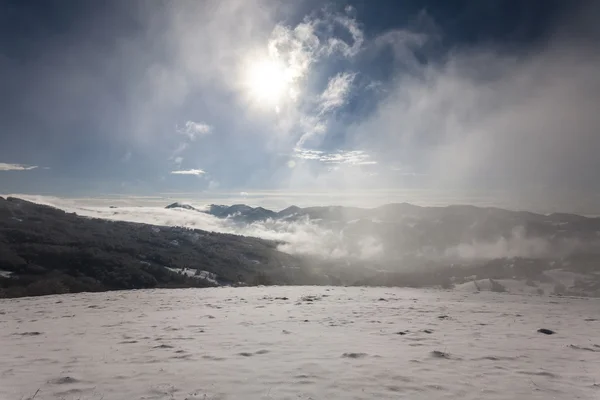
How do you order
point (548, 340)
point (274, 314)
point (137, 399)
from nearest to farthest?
point (137, 399) < point (548, 340) < point (274, 314)

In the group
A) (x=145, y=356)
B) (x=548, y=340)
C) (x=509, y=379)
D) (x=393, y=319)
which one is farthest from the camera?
(x=393, y=319)

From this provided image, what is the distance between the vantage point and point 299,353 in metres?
10.3

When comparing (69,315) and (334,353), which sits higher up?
(334,353)

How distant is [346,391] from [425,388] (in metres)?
1.73

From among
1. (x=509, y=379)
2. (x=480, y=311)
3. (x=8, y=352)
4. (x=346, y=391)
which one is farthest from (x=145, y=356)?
(x=480, y=311)

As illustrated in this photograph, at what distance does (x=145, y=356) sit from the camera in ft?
33.2

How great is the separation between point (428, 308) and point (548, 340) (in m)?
7.45

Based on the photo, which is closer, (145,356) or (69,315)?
(145,356)

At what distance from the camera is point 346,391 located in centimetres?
732

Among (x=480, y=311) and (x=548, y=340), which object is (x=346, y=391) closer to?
(x=548, y=340)

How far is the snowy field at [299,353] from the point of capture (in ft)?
24.6

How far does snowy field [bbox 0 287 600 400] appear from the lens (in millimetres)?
7500

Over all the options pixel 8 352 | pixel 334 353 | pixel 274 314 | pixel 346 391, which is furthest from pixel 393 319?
pixel 8 352

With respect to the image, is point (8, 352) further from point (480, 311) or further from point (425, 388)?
point (480, 311)
